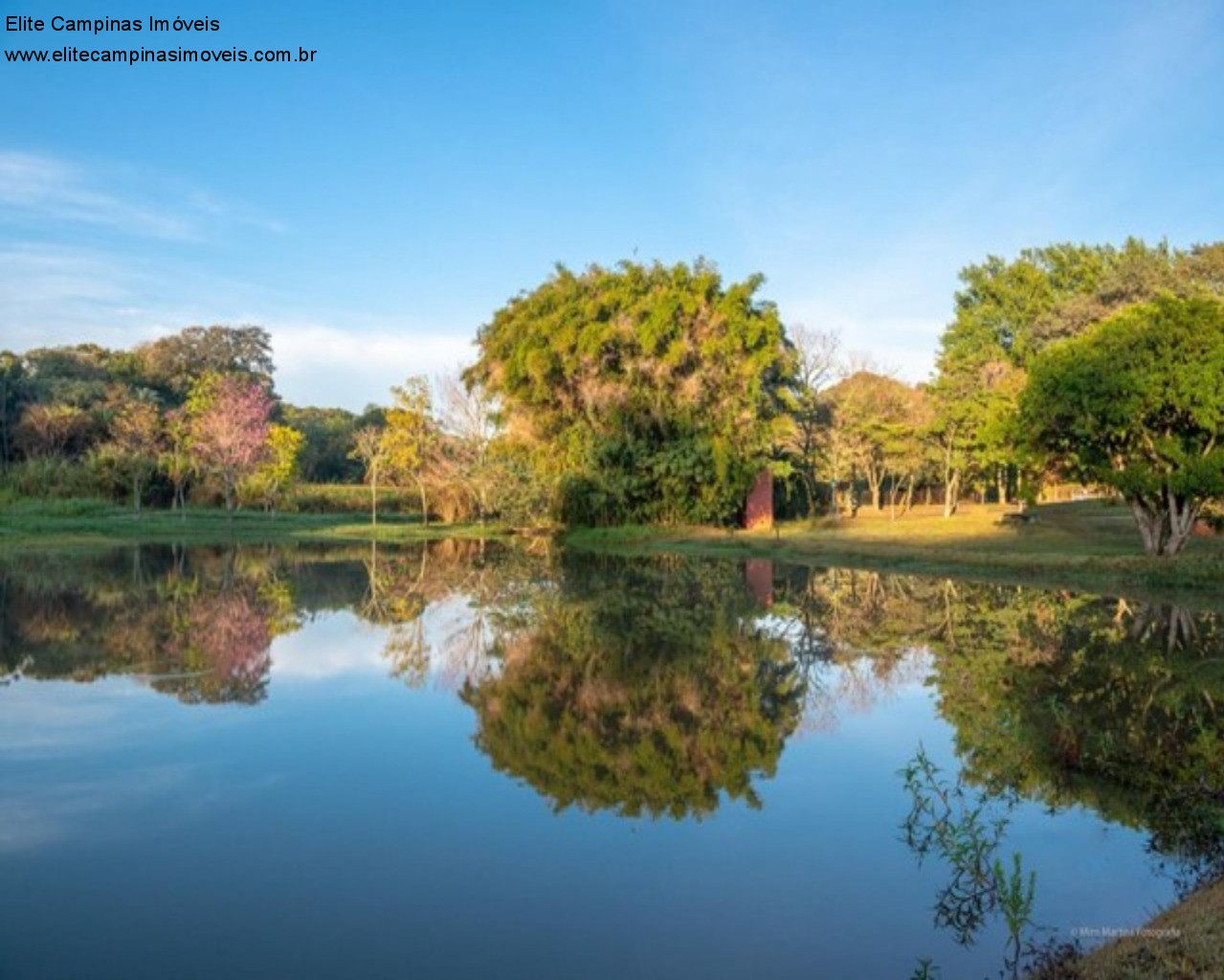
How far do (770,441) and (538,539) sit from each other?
865 centimetres

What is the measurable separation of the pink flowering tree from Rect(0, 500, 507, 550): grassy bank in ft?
5.81

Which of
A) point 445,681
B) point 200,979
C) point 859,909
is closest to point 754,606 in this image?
point 445,681

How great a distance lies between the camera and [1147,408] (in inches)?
677

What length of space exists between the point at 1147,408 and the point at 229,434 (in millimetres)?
30506

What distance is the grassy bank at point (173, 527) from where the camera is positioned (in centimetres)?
2931

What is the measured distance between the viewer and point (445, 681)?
32.2ft

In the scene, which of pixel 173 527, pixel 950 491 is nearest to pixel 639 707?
pixel 173 527

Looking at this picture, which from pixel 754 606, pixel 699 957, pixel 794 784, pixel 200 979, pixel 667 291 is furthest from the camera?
pixel 667 291

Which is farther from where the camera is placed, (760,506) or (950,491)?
(950,491)

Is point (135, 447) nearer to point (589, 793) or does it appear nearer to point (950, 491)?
point (950, 491)

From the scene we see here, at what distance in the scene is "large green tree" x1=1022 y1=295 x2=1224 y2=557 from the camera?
1661 centimetres

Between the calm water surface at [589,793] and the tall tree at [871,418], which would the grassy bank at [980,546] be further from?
the calm water surface at [589,793]

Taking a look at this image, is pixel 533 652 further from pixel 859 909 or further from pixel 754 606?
pixel 859 909

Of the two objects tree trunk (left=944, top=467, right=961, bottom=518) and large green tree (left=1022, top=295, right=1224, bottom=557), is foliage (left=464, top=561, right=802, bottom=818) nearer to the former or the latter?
large green tree (left=1022, top=295, right=1224, bottom=557)
